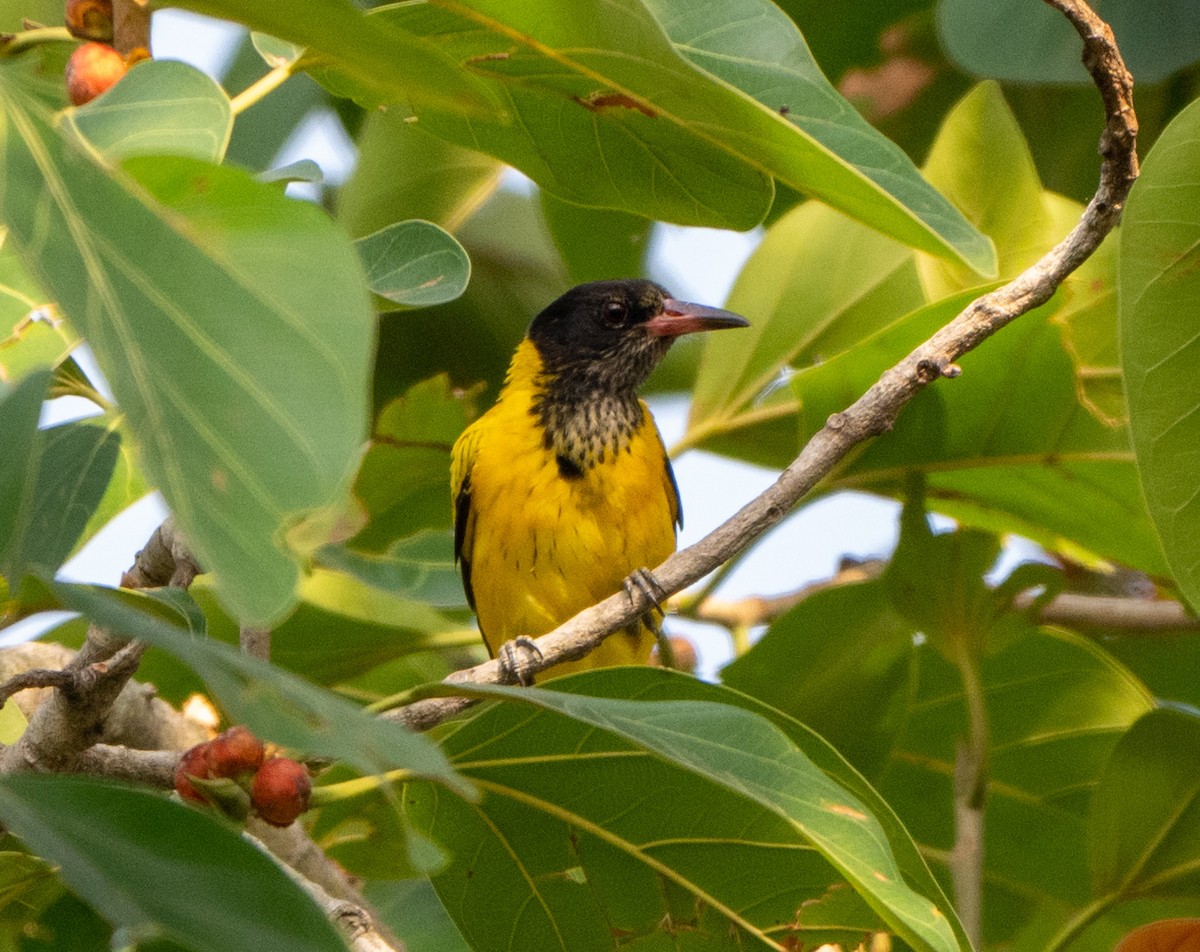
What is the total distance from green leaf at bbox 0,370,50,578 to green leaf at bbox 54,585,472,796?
0.30 meters

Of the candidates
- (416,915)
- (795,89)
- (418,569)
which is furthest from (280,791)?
(418,569)

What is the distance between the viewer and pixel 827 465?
2.16 m

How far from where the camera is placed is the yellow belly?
12.7 feet

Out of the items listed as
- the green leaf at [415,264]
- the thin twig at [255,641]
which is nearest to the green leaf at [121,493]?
the thin twig at [255,641]

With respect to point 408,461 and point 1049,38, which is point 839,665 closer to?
point 408,461

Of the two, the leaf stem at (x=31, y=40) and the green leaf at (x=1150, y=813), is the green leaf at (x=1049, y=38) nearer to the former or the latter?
the green leaf at (x=1150, y=813)

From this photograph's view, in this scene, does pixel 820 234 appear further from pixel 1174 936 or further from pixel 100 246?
pixel 100 246

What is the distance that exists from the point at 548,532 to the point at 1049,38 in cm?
166

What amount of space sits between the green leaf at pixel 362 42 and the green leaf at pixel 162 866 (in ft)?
2.27

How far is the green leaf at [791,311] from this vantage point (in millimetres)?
3299

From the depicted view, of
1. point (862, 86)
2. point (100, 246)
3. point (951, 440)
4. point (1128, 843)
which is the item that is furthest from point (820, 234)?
point (100, 246)

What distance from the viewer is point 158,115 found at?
59.6 inches

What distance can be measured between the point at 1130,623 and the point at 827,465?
168 cm

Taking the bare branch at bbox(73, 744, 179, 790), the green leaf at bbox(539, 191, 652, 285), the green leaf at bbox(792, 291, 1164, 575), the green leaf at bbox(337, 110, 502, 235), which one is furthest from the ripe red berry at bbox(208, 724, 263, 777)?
the green leaf at bbox(539, 191, 652, 285)
